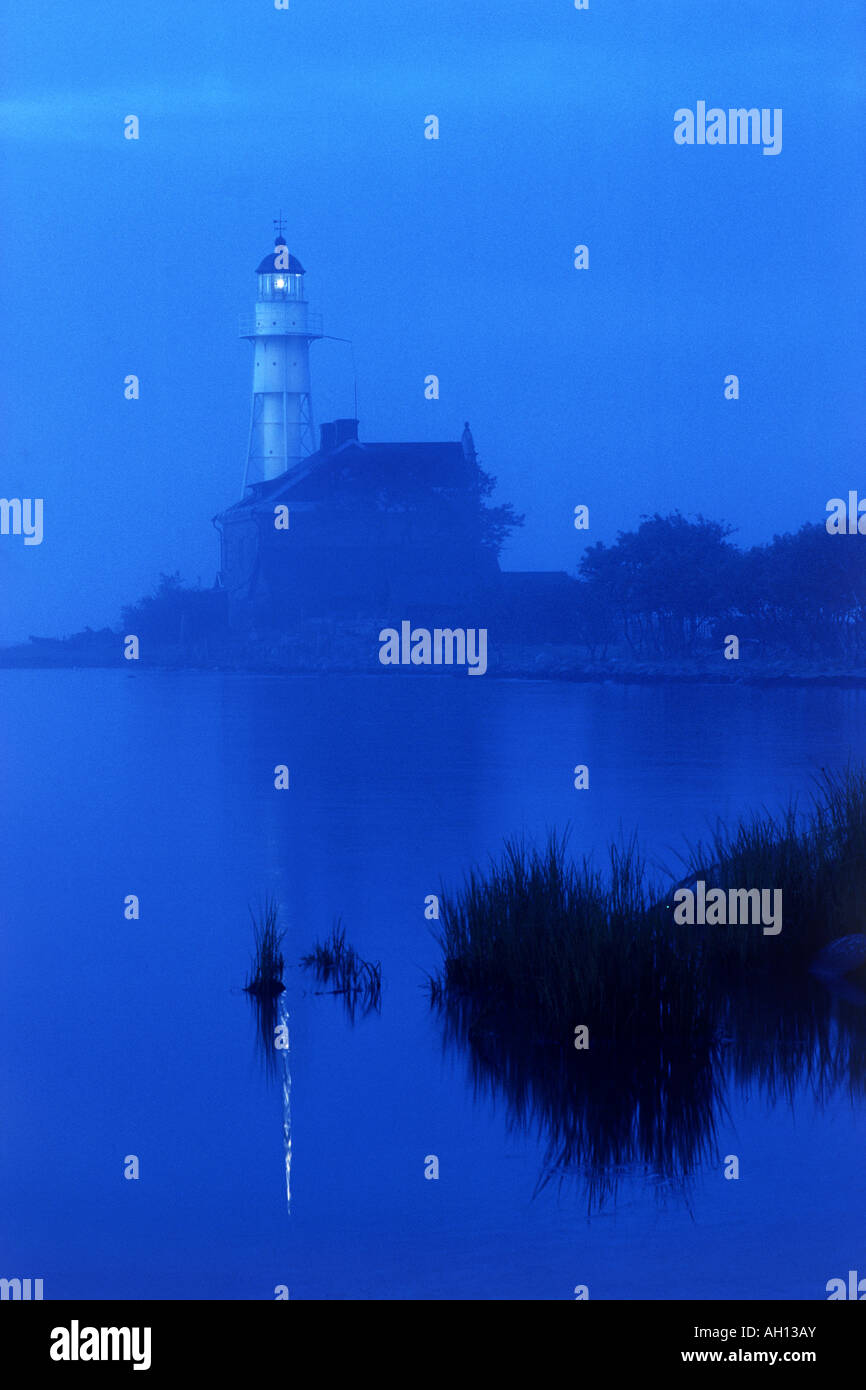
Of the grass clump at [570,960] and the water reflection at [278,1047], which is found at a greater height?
the grass clump at [570,960]

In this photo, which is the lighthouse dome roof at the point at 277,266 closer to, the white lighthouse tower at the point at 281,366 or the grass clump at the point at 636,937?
the white lighthouse tower at the point at 281,366

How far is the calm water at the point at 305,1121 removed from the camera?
19.4 ft

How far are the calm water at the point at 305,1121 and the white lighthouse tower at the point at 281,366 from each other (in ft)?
130

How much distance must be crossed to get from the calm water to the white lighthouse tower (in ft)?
130

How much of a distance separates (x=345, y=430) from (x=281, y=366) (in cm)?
427

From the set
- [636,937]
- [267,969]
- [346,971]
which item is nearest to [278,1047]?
[267,969]

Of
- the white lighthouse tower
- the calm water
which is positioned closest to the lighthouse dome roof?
the white lighthouse tower

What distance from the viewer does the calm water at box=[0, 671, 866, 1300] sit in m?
5.90

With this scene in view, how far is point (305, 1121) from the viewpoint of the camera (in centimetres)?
752

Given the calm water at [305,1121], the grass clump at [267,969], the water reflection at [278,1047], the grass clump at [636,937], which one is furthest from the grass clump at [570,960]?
the grass clump at [267,969]

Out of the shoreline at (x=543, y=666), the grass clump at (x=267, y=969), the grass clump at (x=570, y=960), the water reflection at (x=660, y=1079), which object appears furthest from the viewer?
the shoreline at (x=543, y=666)

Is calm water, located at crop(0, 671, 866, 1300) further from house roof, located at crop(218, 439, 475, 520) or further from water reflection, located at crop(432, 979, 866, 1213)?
house roof, located at crop(218, 439, 475, 520)
